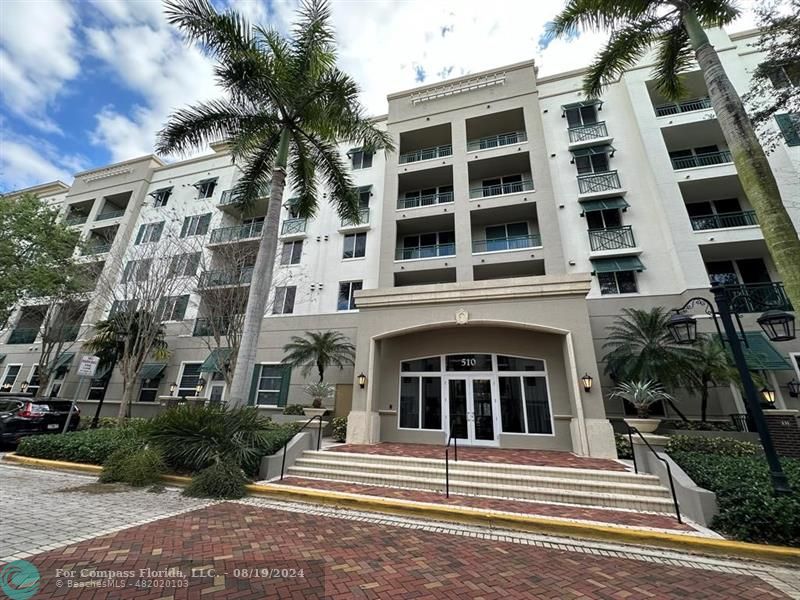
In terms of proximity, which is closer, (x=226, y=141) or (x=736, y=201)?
(x=226, y=141)

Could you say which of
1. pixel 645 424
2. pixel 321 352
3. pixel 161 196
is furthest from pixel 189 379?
pixel 645 424

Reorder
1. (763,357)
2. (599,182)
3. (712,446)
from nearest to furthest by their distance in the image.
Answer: (712,446), (763,357), (599,182)

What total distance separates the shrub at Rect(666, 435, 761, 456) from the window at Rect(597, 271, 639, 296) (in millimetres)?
7531

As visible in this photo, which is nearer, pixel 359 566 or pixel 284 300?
pixel 359 566

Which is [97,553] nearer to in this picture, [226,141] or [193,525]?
[193,525]

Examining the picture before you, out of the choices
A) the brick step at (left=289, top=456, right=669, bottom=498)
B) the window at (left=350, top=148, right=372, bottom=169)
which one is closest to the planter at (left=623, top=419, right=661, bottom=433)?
the brick step at (left=289, top=456, right=669, bottom=498)

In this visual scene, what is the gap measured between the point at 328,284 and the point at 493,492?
1394cm

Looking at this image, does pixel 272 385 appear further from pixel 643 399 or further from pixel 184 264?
pixel 643 399

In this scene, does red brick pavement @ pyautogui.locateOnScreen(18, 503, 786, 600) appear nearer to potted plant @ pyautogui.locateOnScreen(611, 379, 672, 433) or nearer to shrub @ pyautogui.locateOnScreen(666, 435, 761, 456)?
shrub @ pyautogui.locateOnScreen(666, 435, 761, 456)

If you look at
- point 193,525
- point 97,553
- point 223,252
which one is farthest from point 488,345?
point 223,252

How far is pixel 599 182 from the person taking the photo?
16734 millimetres

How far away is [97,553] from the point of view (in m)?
3.99

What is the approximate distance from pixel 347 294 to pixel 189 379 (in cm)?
1046

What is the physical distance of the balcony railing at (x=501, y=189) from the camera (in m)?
18.4
